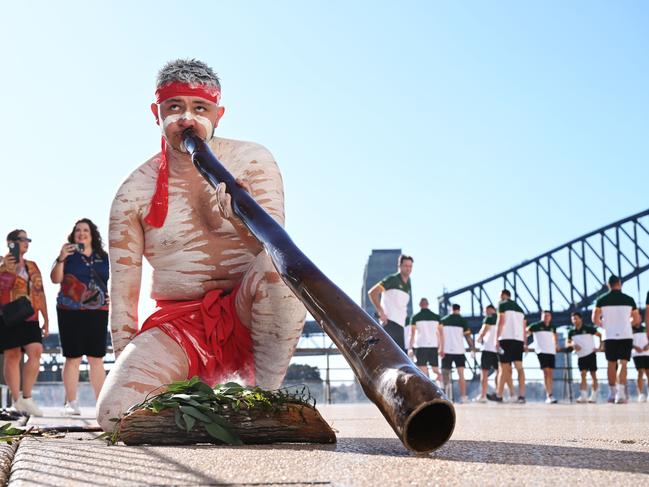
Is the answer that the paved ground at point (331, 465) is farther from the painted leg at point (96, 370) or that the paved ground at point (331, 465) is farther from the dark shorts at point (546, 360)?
the dark shorts at point (546, 360)

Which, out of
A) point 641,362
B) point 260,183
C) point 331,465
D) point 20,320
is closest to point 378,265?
point 641,362

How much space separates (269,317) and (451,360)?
1161 centimetres

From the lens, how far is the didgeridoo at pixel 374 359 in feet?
5.90

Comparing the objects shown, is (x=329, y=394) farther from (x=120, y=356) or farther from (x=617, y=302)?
(x=120, y=356)

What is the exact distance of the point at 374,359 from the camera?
1.94 meters

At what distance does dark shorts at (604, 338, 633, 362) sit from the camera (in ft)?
40.2

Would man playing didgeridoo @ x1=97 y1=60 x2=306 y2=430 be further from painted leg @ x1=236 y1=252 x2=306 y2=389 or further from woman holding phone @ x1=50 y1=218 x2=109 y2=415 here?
woman holding phone @ x1=50 y1=218 x2=109 y2=415

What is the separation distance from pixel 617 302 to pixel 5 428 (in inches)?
427

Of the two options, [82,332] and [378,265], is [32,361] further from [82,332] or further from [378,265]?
[378,265]

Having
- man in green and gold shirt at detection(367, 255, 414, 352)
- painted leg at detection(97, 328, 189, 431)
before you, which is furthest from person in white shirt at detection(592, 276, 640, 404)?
painted leg at detection(97, 328, 189, 431)

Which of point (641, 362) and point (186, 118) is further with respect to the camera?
point (641, 362)

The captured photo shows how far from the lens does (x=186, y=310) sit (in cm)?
322

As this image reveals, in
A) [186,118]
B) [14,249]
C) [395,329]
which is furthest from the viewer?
[395,329]

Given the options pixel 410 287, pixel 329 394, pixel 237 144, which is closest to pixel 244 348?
pixel 237 144
